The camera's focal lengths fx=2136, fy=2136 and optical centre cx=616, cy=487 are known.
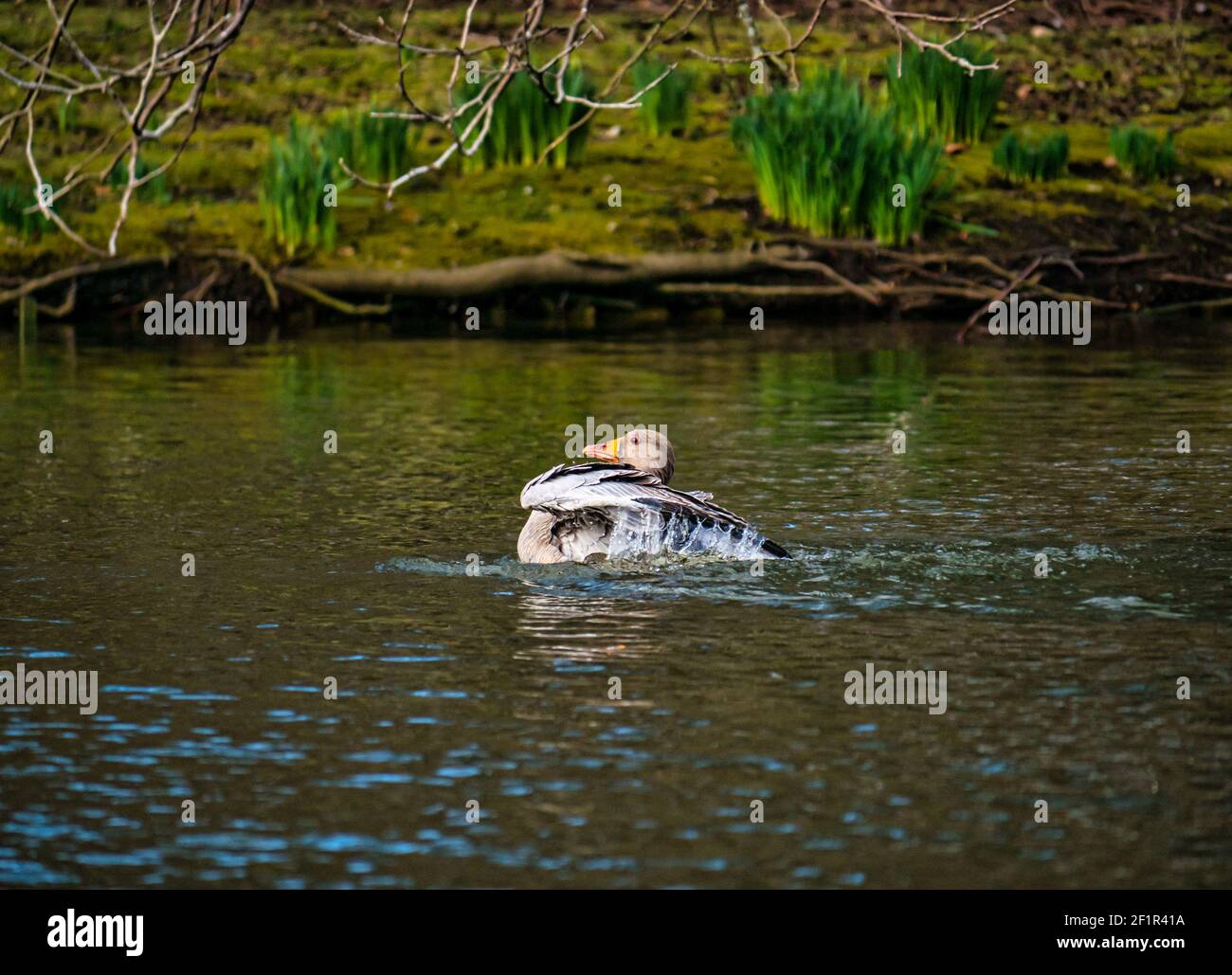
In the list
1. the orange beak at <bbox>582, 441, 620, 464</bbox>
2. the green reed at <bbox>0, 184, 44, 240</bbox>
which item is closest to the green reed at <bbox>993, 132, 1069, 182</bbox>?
the green reed at <bbox>0, 184, 44, 240</bbox>

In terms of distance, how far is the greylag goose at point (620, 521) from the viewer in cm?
871

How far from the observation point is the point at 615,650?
7.58 meters

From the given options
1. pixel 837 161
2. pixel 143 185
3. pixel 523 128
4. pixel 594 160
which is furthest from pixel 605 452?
pixel 594 160

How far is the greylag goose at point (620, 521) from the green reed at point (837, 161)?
9.87m

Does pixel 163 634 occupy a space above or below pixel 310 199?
below

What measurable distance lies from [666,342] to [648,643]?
10657 millimetres

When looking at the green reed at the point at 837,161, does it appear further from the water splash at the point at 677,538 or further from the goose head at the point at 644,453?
the water splash at the point at 677,538

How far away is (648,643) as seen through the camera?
766 cm

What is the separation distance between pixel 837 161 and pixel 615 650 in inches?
465

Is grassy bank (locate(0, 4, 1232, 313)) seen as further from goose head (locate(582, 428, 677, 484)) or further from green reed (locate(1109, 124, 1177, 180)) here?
goose head (locate(582, 428, 677, 484))

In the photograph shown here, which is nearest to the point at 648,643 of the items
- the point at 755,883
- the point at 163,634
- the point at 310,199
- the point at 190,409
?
the point at 163,634

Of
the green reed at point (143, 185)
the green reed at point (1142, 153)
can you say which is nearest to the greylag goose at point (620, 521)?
the green reed at point (143, 185)

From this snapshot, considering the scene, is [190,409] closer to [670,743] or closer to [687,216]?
[687,216]
